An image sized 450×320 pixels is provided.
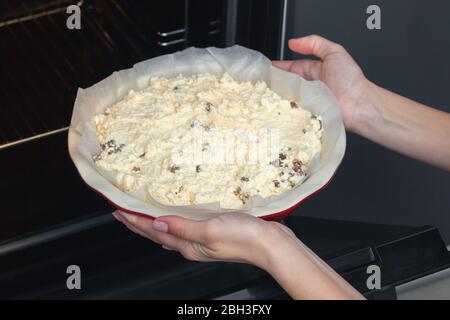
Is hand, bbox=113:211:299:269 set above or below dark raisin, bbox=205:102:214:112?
below

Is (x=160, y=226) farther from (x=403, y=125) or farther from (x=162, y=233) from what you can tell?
(x=403, y=125)

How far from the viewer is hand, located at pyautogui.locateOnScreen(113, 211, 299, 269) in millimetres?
Result: 1133

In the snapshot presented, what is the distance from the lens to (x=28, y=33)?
1.53m

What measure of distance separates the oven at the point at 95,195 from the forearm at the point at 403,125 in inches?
6.7

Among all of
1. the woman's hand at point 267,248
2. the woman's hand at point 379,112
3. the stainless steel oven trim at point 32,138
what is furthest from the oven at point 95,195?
the woman's hand at point 267,248

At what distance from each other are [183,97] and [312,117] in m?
0.24

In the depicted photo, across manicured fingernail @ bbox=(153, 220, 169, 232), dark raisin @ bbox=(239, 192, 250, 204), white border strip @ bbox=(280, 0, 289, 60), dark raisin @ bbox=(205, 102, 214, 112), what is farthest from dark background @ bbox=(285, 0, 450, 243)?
manicured fingernail @ bbox=(153, 220, 169, 232)

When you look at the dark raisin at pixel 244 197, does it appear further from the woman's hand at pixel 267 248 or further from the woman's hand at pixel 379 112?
the woman's hand at pixel 379 112

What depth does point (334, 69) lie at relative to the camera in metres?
1.42

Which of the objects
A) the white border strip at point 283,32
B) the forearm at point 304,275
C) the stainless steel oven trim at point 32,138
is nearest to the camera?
the forearm at point 304,275

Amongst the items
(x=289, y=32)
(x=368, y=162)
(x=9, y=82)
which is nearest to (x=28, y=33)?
(x=9, y=82)

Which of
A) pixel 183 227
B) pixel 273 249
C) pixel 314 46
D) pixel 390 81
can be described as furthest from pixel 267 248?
pixel 390 81

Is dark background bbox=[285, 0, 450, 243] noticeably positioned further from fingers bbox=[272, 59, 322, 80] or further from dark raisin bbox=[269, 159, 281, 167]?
dark raisin bbox=[269, 159, 281, 167]

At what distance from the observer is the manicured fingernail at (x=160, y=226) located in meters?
1.14
